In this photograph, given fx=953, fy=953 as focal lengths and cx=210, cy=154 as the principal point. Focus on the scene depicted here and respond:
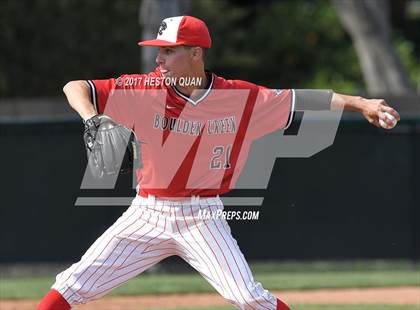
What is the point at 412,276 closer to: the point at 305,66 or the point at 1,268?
the point at 1,268

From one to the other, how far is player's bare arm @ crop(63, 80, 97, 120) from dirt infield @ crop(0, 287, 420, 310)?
3.81 metres

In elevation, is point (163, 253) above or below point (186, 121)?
below

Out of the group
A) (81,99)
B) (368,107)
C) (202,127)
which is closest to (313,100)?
(368,107)

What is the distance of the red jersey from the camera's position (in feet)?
18.1

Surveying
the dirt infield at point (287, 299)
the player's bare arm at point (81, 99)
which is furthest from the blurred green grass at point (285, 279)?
the player's bare arm at point (81, 99)

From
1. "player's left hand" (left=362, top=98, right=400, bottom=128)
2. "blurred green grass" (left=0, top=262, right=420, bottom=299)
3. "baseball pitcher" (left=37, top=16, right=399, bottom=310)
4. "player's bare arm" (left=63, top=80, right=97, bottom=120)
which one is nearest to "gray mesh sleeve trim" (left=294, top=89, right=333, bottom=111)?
"baseball pitcher" (left=37, top=16, right=399, bottom=310)

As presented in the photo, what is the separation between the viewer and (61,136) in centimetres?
1148

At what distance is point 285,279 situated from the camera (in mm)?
10672

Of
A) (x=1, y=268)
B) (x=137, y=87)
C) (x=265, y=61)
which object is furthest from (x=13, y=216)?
(x=265, y=61)

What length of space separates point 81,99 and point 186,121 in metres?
0.68

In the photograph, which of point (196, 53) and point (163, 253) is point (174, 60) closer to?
point (196, 53)

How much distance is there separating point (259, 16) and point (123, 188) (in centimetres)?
1613

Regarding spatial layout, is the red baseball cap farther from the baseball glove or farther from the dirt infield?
the dirt infield

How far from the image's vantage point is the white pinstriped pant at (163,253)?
5.25 metres
